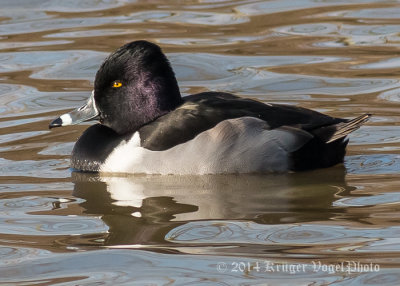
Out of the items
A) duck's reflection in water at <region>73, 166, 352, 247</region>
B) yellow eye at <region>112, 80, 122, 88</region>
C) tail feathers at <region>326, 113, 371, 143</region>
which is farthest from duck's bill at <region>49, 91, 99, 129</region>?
tail feathers at <region>326, 113, 371, 143</region>

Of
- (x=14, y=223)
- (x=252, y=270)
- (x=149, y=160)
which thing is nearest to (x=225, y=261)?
(x=252, y=270)

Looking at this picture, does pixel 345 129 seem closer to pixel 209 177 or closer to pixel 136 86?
pixel 209 177

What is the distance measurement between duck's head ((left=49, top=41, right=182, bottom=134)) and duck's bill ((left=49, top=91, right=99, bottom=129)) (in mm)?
98

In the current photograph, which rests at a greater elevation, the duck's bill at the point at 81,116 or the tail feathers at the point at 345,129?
the duck's bill at the point at 81,116

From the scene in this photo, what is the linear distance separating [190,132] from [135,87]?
743 millimetres

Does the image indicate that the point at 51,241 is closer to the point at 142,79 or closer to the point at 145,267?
the point at 145,267

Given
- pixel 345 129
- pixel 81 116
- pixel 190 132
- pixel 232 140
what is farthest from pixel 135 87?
pixel 345 129

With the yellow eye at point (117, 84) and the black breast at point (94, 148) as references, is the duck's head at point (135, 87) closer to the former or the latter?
the yellow eye at point (117, 84)

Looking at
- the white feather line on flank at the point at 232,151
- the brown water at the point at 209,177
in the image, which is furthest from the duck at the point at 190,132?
the brown water at the point at 209,177

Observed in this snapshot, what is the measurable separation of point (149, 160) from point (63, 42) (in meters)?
5.20

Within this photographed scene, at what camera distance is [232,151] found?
25.8ft

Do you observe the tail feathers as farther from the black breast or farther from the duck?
the black breast

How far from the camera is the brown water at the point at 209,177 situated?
586 cm

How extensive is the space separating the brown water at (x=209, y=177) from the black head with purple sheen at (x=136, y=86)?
564 millimetres
